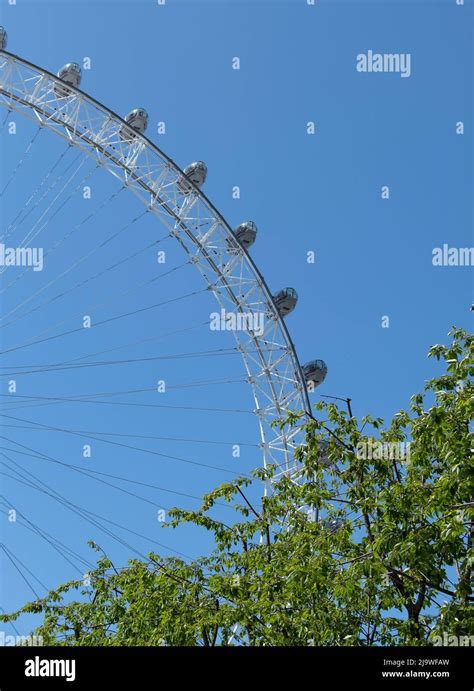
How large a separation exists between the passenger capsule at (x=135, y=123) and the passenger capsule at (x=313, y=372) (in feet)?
35.9

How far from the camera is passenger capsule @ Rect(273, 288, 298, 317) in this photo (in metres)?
33.4

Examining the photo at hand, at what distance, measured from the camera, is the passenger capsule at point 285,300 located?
33.4m

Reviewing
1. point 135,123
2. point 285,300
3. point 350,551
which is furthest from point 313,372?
point 350,551

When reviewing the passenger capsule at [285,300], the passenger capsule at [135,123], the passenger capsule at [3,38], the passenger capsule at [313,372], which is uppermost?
the passenger capsule at [3,38]

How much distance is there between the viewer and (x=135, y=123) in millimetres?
33188

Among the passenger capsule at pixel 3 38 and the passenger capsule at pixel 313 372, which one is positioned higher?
the passenger capsule at pixel 3 38

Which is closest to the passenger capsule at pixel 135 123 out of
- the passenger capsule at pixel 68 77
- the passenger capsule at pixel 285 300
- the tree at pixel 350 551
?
the passenger capsule at pixel 68 77

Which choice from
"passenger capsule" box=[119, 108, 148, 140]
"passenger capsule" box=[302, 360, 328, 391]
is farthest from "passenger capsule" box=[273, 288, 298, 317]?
"passenger capsule" box=[119, 108, 148, 140]

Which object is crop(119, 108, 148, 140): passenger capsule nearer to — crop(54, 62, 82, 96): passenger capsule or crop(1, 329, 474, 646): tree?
crop(54, 62, 82, 96): passenger capsule

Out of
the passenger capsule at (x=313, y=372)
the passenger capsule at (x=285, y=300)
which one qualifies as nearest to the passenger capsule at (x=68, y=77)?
the passenger capsule at (x=285, y=300)

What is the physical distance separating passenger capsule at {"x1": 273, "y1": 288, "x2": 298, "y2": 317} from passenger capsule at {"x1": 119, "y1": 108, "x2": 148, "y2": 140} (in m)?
8.13

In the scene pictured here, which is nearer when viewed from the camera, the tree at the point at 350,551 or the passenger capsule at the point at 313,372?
the tree at the point at 350,551

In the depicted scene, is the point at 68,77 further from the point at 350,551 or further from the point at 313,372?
the point at 350,551

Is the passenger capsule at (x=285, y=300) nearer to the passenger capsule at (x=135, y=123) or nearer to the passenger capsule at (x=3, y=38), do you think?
the passenger capsule at (x=135, y=123)
